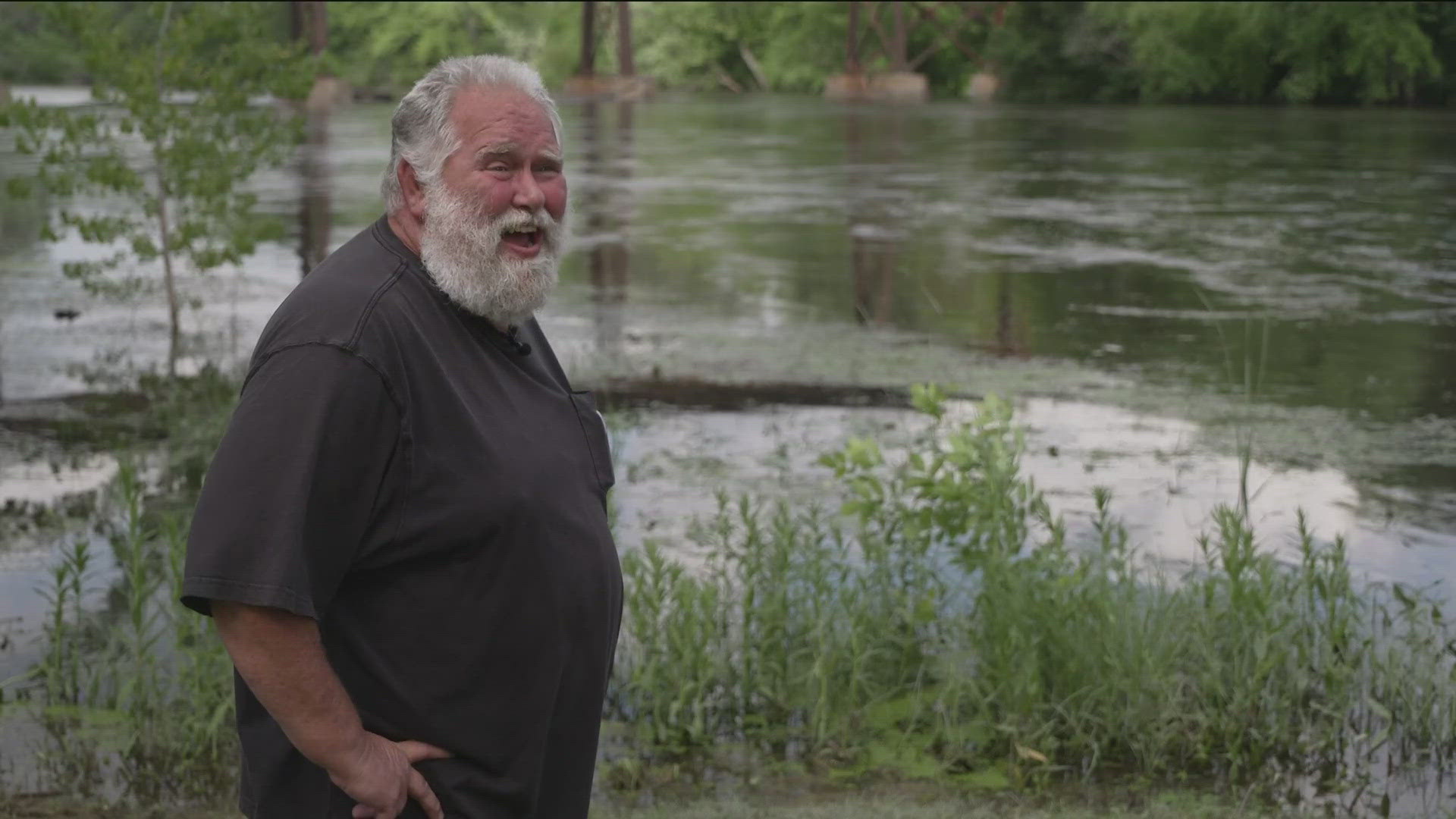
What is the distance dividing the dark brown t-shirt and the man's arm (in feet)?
0.16

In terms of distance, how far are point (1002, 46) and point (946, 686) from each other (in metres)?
61.2

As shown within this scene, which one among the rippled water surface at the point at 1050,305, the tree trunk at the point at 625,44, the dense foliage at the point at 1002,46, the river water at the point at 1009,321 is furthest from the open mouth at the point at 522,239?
the tree trunk at the point at 625,44

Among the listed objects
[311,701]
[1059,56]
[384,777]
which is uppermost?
[1059,56]

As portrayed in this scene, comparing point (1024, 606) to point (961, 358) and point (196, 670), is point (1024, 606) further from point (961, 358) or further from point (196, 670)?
point (961, 358)

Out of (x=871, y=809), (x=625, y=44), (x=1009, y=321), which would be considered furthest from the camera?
(x=625, y=44)

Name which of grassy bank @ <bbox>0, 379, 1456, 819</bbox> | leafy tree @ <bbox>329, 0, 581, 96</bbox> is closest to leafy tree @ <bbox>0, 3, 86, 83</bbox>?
leafy tree @ <bbox>329, 0, 581, 96</bbox>

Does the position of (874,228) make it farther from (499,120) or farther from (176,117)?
(499,120)

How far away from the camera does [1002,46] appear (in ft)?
211

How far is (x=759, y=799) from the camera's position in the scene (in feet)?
16.1

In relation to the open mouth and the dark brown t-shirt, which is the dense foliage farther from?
the dark brown t-shirt

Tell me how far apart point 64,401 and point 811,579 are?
562cm

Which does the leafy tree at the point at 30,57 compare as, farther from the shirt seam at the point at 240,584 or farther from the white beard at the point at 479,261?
the shirt seam at the point at 240,584

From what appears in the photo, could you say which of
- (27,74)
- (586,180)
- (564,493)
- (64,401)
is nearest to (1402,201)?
(586,180)

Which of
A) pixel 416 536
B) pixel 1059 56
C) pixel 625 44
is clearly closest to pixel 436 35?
pixel 625 44
